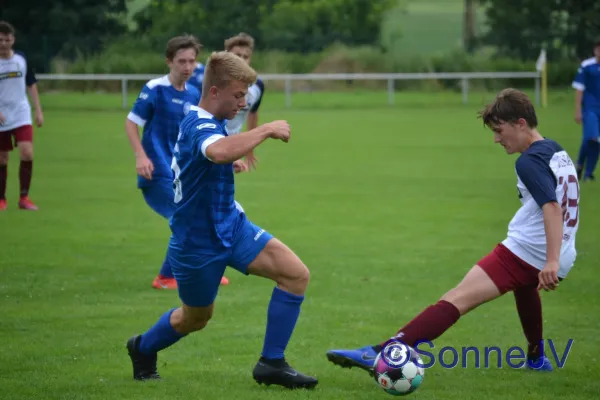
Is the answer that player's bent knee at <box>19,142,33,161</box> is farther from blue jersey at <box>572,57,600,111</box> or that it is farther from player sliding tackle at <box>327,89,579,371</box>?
player sliding tackle at <box>327,89,579,371</box>

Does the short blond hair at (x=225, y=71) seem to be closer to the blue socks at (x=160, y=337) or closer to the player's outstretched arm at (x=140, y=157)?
the blue socks at (x=160, y=337)

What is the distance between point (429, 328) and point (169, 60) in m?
3.88

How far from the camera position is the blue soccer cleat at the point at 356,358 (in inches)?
227

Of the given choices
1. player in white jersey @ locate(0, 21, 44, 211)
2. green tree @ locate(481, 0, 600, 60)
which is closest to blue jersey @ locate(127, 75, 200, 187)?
player in white jersey @ locate(0, 21, 44, 211)

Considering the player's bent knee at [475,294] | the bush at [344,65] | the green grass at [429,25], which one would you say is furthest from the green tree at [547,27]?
the player's bent knee at [475,294]

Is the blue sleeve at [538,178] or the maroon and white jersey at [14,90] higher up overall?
the blue sleeve at [538,178]

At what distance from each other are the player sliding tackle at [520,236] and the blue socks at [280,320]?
12.1 inches

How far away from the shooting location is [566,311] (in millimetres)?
8039

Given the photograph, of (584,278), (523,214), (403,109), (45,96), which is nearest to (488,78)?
(403,109)

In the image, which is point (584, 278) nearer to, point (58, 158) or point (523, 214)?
point (523, 214)

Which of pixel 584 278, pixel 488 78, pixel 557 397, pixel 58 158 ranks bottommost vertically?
pixel 488 78

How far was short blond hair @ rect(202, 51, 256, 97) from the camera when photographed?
214 inches

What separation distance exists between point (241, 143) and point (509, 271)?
171 cm

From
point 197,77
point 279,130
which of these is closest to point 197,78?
point 197,77
